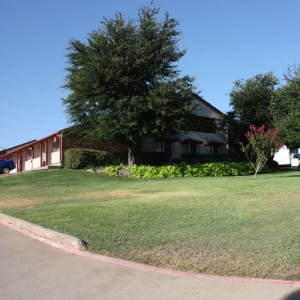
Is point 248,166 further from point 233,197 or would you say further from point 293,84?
point 233,197

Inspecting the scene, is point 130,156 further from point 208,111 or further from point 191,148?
point 208,111

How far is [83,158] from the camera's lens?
32.4 meters

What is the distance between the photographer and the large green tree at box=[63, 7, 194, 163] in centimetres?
2869

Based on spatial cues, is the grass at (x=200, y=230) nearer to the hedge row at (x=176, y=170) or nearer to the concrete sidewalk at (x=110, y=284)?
Answer: the concrete sidewalk at (x=110, y=284)

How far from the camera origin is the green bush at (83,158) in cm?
3219

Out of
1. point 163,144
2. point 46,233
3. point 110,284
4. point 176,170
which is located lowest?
point 110,284

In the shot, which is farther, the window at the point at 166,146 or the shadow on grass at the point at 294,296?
the window at the point at 166,146

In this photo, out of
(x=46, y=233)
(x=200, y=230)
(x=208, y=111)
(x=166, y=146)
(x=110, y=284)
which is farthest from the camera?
(x=208, y=111)

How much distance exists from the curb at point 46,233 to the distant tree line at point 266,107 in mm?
29167

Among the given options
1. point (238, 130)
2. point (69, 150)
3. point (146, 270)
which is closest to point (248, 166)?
point (238, 130)

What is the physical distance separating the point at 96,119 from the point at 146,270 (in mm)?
24343

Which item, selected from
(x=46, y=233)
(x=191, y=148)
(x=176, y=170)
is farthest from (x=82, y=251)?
(x=191, y=148)

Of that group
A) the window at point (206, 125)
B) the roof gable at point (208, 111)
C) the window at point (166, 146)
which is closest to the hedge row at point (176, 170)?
the window at point (166, 146)

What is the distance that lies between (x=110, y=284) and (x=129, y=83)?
80.4 feet
